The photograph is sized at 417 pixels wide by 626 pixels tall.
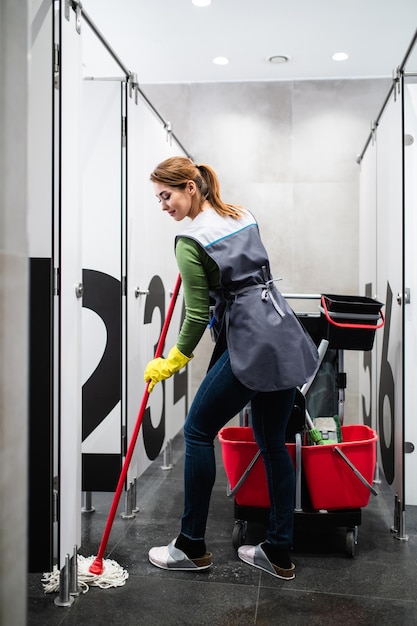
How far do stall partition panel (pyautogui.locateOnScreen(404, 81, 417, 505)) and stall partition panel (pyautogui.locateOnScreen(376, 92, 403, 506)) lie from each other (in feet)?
0.20

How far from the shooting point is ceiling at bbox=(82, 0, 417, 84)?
3488 millimetres

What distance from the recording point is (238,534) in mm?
2365

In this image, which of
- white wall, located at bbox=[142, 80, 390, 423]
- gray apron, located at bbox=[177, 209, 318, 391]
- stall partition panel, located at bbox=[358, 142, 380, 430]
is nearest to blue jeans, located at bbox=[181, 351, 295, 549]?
gray apron, located at bbox=[177, 209, 318, 391]

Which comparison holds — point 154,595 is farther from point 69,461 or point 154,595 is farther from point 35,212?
point 35,212

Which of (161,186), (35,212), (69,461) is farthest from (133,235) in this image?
(69,461)

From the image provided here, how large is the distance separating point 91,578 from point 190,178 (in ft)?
4.65

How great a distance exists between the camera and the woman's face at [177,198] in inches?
83.9

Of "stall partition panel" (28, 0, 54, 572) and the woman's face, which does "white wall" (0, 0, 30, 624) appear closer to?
"stall partition panel" (28, 0, 54, 572)

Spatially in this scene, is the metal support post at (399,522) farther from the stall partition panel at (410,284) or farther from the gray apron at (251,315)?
the gray apron at (251,315)

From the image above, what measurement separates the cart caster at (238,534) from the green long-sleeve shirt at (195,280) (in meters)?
0.83

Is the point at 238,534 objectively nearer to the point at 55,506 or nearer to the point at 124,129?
the point at 55,506

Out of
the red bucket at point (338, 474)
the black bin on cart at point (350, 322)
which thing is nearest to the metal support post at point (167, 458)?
the red bucket at point (338, 474)

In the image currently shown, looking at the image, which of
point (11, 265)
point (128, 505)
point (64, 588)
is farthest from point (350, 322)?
point (11, 265)

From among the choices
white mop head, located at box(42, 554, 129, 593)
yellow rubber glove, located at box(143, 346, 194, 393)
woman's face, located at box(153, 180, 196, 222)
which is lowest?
white mop head, located at box(42, 554, 129, 593)
